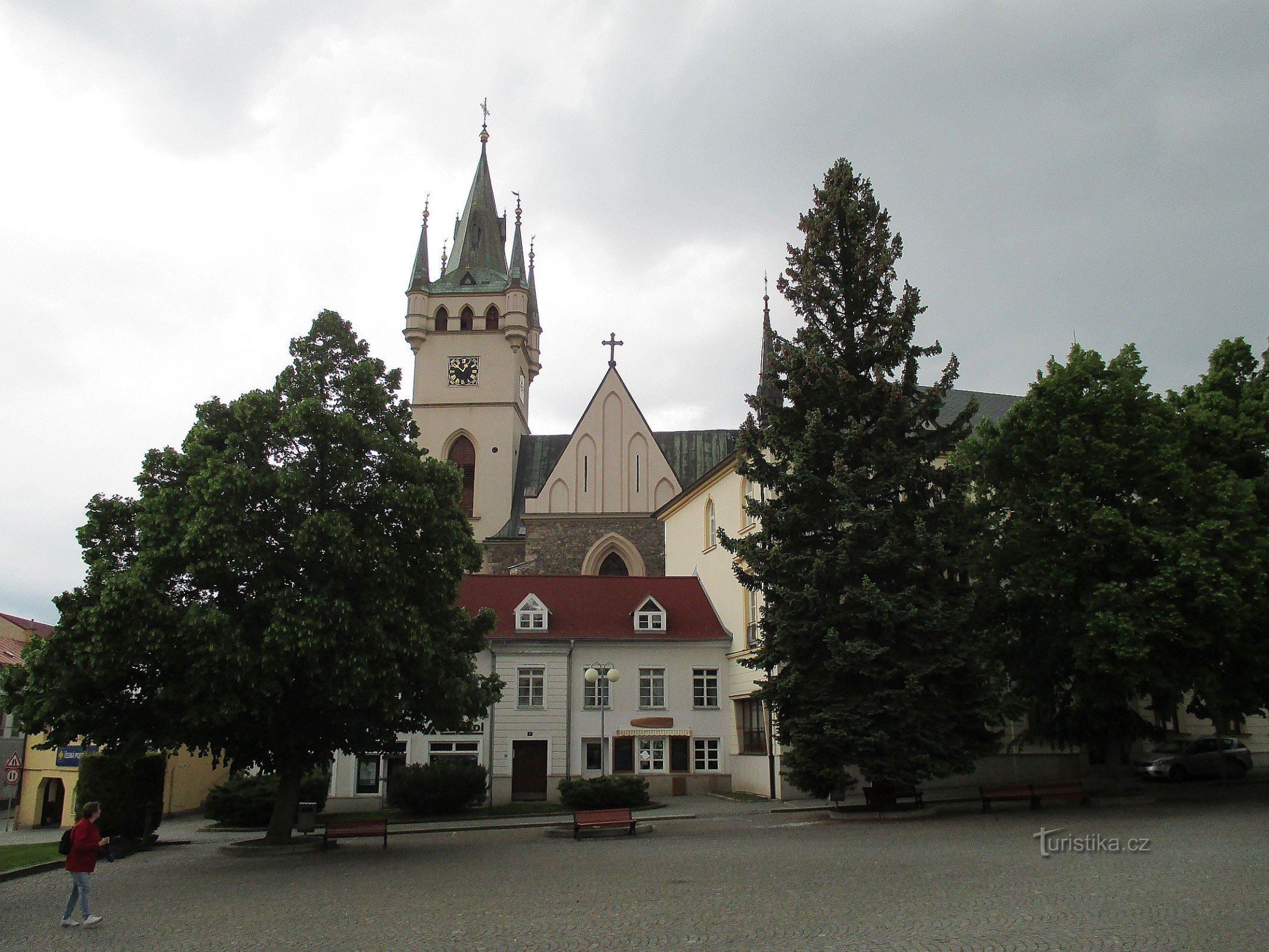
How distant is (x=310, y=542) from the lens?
17172 mm

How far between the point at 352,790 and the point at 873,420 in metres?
18.6

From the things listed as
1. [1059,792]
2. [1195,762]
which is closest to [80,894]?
[1059,792]

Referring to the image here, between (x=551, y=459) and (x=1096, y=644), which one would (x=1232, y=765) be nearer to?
(x=1096, y=644)

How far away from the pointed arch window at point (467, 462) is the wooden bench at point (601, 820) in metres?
31.0

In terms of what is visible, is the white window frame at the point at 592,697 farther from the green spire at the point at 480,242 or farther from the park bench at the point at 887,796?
the green spire at the point at 480,242

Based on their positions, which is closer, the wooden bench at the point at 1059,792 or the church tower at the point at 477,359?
the wooden bench at the point at 1059,792

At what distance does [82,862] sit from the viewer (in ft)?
37.3

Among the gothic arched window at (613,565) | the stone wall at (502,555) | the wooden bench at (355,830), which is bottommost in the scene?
the wooden bench at (355,830)

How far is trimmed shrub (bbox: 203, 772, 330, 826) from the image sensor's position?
25.5m

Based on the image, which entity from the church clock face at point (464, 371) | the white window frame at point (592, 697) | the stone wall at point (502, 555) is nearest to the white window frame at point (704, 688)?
the white window frame at point (592, 697)

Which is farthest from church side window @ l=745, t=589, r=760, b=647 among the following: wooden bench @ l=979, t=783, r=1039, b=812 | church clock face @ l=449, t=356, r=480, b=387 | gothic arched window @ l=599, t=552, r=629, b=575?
church clock face @ l=449, t=356, r=480, b=387

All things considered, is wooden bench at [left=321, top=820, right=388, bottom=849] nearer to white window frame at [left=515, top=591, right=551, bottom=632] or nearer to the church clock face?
white window frame at [left=515, top=591, right=551, bottom=632]

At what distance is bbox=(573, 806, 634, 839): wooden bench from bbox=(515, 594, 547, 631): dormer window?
1284cm

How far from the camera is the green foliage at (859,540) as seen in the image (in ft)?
64.3
